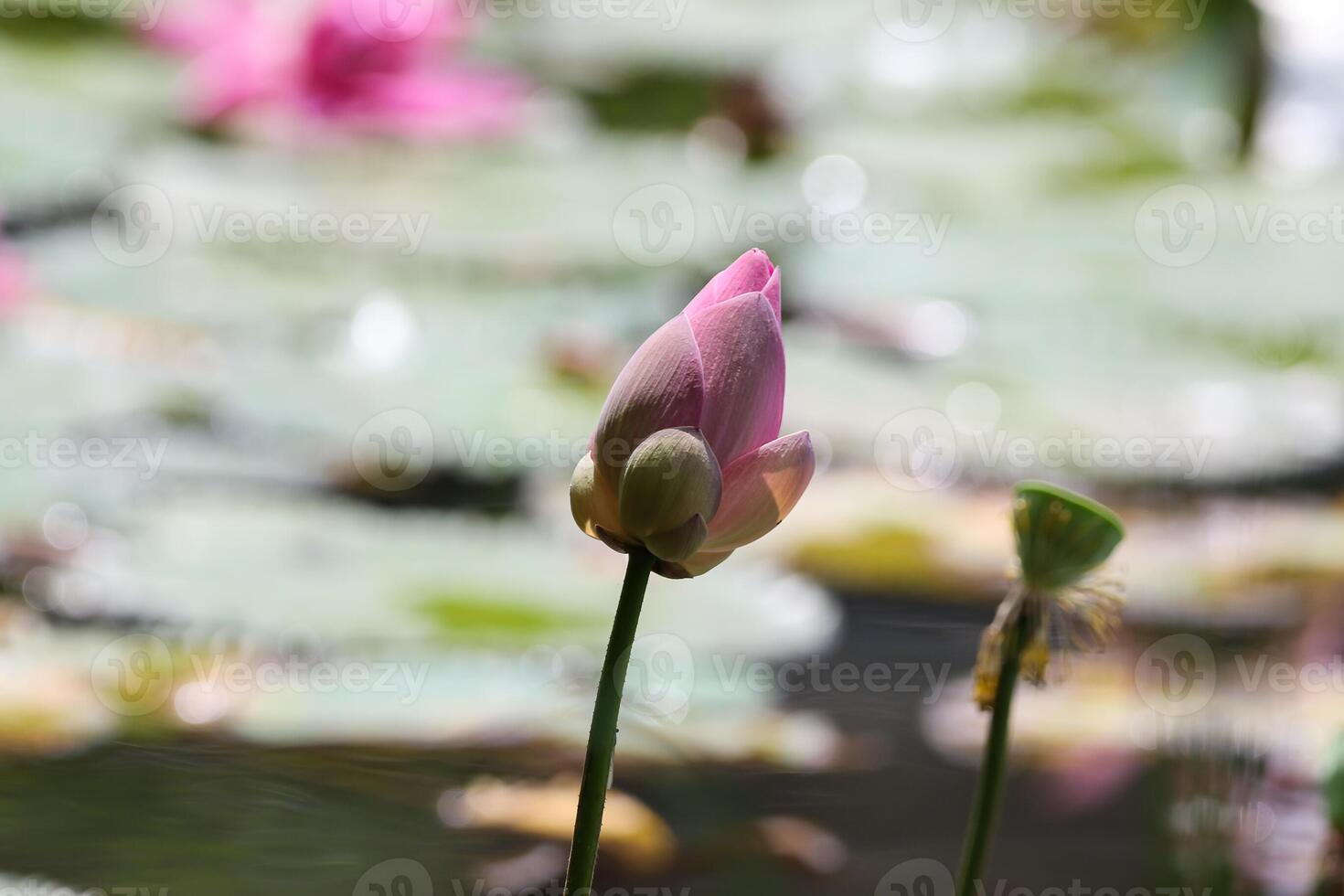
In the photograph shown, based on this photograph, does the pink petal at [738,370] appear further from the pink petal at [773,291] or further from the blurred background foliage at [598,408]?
the blurred background foliage at [598,408]

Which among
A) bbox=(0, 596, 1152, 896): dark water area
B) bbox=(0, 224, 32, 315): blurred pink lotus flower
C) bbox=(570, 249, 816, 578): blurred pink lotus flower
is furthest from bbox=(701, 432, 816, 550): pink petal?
bbox=(0, 224, 32, 315): blurred pink lotus flower

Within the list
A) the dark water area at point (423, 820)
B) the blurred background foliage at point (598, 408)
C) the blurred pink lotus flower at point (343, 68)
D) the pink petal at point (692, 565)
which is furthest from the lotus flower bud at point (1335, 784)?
the blurred pink lotus flower at point (343, 68)

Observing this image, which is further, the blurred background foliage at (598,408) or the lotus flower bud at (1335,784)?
the blurred background foliage at (598,408)

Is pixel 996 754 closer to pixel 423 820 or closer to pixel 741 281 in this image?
pixel 741 281

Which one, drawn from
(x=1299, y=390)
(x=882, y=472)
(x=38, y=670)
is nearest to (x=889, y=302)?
(x=882, y=472)

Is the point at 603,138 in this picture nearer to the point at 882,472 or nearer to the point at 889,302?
the point at 889,302

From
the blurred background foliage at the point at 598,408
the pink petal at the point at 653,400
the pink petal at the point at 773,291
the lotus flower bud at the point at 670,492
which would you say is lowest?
the lotus flower bud at the point at 670,492

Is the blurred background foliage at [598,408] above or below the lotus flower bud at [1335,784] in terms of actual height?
above
